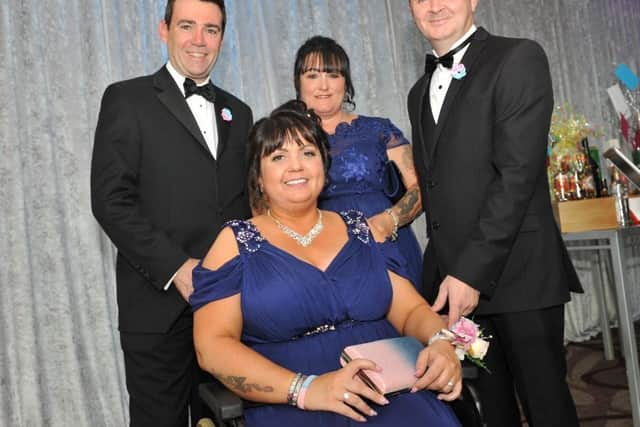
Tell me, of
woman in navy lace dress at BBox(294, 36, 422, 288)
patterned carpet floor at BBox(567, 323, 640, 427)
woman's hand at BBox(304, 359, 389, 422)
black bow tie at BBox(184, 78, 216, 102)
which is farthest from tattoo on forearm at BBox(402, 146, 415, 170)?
patterned carpet floor at BBox(567, 323, 640, 427)

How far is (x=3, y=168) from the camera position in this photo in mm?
3275

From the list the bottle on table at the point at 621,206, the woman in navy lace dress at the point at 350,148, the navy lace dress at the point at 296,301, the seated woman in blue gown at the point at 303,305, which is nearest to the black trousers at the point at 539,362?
the seated woman in blue gown at the point at 303,305

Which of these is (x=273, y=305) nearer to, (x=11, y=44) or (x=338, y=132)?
(x=338, y=132)

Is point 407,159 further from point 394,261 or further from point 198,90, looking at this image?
point 198,90

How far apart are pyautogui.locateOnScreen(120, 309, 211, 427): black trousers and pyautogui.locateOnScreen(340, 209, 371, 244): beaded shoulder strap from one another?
2.23 feet

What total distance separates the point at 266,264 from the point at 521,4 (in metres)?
4.62

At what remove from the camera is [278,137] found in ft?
6.90

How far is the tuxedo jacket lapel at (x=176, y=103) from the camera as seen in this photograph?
241cm

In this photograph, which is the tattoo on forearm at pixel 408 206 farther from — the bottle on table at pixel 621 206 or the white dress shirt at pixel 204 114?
the bottle on table at pixel 621 206

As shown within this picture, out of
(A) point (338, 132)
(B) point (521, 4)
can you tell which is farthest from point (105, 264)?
(B) point (521, 4)

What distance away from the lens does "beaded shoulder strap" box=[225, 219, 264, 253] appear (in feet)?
6.50

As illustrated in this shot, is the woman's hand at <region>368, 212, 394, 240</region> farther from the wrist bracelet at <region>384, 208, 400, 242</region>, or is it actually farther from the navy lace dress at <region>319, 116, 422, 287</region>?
the navy lace dress at <region>319, 116, 422, 287</region>

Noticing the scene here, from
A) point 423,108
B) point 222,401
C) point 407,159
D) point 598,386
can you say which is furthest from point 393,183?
point 598,386

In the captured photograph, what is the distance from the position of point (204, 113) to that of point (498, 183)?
1.19m
